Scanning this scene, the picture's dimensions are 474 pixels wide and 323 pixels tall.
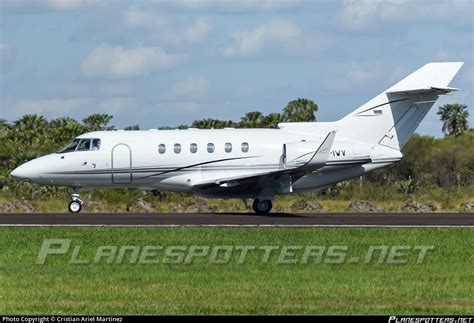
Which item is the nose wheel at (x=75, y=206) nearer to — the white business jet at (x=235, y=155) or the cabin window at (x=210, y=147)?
the white business jet at (x=235, y=155)

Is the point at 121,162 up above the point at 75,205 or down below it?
above

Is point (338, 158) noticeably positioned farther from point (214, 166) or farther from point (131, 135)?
point (131, 135)

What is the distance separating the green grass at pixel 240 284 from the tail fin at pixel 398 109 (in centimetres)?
1425

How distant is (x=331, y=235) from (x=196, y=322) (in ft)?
39.5

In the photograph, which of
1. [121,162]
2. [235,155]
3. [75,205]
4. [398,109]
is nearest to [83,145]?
[121,162]

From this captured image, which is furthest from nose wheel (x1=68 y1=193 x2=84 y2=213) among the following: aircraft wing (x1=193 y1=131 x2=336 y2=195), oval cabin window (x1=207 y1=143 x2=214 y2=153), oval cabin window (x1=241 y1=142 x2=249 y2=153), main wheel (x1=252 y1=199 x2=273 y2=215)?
main wheel (x1=252 y1=199 x2=273 y2=215)

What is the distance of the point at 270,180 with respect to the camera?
123 feet

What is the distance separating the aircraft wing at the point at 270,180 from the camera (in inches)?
1423

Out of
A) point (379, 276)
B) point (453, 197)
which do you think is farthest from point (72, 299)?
point (453, 197)

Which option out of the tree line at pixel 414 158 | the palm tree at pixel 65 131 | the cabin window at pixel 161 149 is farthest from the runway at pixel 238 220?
the palm tree at pixel 65 131

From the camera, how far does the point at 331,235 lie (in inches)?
1040

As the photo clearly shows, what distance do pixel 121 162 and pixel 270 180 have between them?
517 cm

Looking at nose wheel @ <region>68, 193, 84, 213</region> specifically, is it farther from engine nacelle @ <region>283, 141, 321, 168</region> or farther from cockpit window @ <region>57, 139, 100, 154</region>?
engine nacelle @ <region>283, 141, 321, 168</region>

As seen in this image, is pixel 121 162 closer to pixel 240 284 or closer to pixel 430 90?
pixel 430 90
